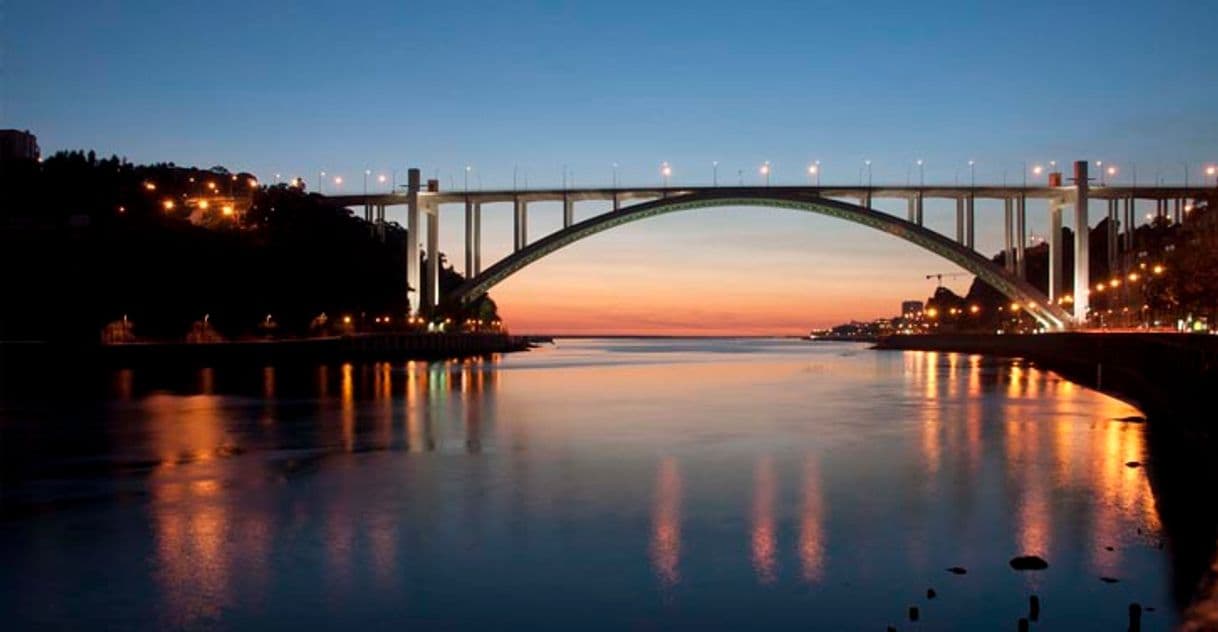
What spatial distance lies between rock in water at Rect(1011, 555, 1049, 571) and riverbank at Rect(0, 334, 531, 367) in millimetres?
35422

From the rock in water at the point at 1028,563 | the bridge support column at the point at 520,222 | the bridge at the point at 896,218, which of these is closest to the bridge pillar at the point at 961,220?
the bridge at the point at 896,218

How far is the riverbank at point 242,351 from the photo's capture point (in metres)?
38.8

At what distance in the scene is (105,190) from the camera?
6806cm

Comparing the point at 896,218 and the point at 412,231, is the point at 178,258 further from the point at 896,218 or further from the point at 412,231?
the point at 896,218

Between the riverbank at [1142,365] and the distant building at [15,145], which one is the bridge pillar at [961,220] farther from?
the distant building at [15,145]

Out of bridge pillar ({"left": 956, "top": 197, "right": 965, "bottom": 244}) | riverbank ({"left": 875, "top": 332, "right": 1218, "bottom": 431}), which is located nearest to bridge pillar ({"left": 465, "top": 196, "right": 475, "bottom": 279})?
bridge pillar ({"left": 956, "top": 197, "right": 965, "bottom": 244})

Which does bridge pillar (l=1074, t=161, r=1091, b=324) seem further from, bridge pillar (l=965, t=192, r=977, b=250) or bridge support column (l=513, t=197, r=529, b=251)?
bridge support column (l=513, t=197, r=529, b=251)

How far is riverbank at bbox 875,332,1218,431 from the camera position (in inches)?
787

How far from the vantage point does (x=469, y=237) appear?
218ft

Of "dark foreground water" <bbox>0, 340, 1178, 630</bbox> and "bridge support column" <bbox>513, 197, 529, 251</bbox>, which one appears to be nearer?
"dark foreground water" <bbox>0, 340, 1178, 630</bbox>

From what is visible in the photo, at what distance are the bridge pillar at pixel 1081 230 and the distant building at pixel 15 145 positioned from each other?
6584cm

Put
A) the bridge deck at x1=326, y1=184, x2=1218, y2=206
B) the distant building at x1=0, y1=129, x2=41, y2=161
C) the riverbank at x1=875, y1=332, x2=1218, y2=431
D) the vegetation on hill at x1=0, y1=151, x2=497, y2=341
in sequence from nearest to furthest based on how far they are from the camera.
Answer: the riverbank at x1=875, y1=332, x2=1218, y2=431, the vegetation on hill at x1=0, y1=151, x2=497, y2=341, the bridge deck at x1=326, y1=184, x2=1218, y2=206, the distant building at x1=0, y1=129, x2=41, y2=161

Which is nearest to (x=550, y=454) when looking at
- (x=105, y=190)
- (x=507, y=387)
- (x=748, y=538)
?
(x=748, y=538)

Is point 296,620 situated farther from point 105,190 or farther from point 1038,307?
point 105,190
